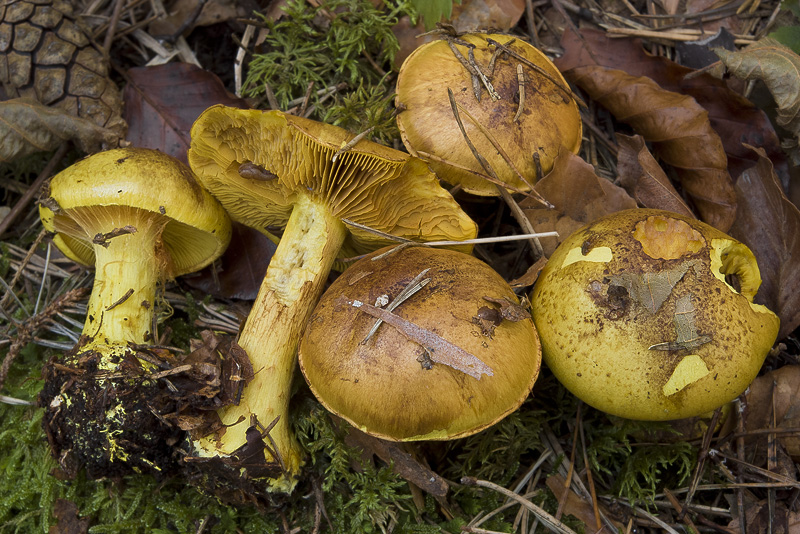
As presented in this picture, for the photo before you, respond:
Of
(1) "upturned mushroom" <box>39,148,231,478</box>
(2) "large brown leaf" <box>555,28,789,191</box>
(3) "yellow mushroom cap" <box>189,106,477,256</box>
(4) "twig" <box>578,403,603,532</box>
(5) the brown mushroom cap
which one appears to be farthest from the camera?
(2) "large brown leaf" <box>555,28,789,191</box>

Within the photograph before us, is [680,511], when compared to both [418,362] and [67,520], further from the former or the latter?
[67,520]

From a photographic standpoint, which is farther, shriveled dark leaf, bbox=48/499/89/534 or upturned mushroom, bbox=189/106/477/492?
shriveled dark leaf, bbox=48/499/89/534

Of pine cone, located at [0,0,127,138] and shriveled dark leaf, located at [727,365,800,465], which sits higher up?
pine cone, located at [0,0,127,138]

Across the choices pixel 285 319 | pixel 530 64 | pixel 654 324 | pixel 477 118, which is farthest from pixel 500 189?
pixel 285 319

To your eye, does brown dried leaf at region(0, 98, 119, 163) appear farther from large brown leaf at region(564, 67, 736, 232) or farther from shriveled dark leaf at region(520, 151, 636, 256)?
large brown leaf at region(564, 67, 736, 232)

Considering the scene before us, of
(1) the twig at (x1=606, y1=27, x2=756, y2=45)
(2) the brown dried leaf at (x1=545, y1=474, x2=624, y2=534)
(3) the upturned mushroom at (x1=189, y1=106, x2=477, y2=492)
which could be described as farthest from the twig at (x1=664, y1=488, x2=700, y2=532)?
(1) the twig at (x1=606, y1=27, x2=756, y2=45)

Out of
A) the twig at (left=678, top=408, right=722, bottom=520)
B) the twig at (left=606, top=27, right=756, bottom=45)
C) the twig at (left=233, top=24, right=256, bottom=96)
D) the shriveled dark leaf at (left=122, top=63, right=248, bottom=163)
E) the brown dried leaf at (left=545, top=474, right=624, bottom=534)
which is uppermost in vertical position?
the twig at (left=606, top=27, right=756, bottom=45)

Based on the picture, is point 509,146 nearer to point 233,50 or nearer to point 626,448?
point 626,448
